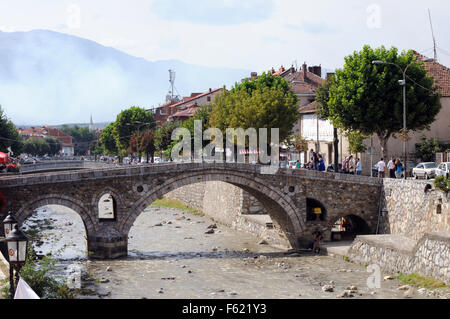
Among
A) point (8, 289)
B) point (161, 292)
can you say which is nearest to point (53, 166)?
point (161, 292)

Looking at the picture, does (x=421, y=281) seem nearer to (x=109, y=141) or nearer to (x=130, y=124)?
(x=130, y=124)

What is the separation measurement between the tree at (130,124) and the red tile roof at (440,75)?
58107 mm

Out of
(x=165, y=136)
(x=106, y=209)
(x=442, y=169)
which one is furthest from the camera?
(x=165, y=136)

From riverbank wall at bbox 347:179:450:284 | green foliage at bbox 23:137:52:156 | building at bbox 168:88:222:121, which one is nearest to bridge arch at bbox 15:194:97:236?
riverbank wall at bbox 347:179:450:284

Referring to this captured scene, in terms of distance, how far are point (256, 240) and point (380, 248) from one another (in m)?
12.9

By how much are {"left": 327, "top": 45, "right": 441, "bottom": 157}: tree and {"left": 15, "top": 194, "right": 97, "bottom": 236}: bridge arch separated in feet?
54.6

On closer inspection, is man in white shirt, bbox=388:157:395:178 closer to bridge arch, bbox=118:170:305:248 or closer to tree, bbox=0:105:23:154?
bridge arch, bbox=118:170:305:248

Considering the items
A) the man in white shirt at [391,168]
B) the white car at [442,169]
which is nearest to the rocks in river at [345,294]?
the white car at [442,169]

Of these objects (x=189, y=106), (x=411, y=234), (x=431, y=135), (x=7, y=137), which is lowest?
(x=411, y=234)

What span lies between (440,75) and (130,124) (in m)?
61.5

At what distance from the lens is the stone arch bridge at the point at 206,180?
35156 millimetres

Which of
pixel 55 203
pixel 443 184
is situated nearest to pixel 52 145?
pixel 55 203

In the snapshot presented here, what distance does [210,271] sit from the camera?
32.3 metres
